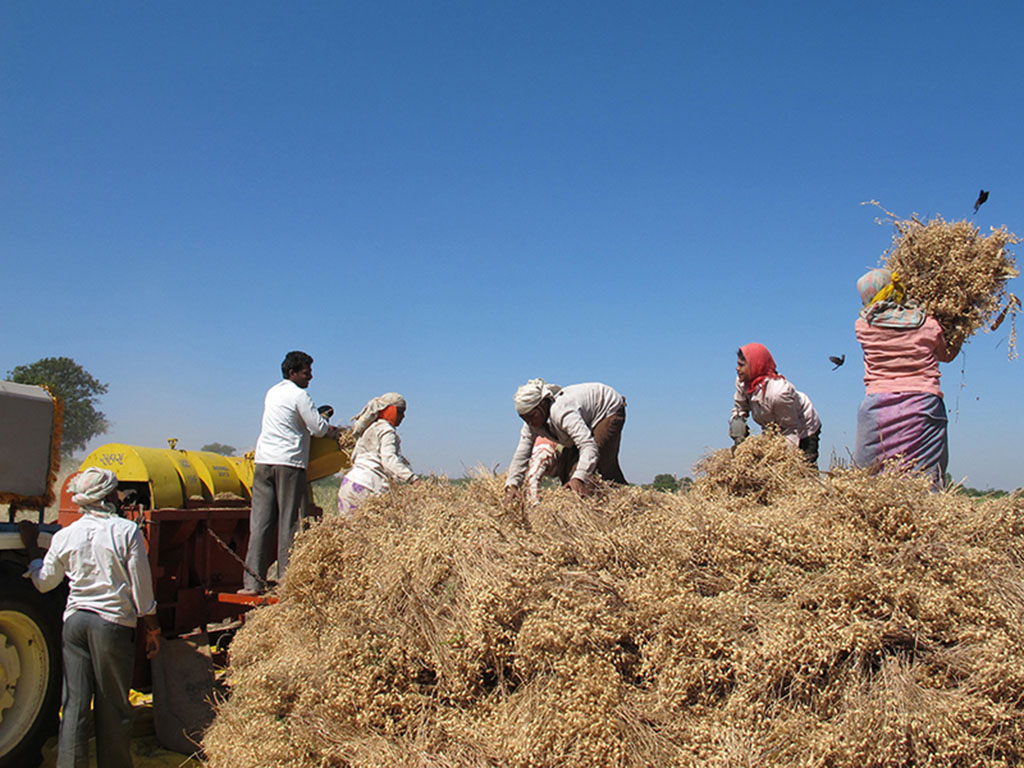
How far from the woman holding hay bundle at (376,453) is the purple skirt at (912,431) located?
3330mm

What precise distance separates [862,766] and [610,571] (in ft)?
4.15

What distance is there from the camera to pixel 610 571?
3.45 meters

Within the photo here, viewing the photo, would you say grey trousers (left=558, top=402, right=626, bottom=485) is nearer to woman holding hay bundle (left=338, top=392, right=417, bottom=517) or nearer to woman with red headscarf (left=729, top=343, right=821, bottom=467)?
woman with red headscarf (left=729, top=343, right=821, bottom=467)

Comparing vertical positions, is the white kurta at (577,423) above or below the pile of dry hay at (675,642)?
above

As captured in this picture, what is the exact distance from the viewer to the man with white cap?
5238mm

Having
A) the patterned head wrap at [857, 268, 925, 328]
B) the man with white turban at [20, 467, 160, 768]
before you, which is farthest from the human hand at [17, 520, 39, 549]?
the patterned head wrap at [857, 268, 925, 328]

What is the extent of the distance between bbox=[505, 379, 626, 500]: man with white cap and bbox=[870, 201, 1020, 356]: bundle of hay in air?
7.30 feet

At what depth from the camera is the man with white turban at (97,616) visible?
4246 millimetres

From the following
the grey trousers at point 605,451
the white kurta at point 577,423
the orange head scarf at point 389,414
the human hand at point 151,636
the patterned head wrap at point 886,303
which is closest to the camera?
the patterned head wrap at point 886,303

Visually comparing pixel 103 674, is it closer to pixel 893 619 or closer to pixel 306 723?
pixel 306 723

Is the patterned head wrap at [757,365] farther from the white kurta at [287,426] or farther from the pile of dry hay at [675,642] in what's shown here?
the white kurta at [287,426]

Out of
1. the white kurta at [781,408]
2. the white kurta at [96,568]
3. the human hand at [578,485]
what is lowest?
the white kurta at [96,568]

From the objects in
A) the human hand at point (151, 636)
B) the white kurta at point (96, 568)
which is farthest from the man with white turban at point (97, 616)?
the human hand at point (151, 636)

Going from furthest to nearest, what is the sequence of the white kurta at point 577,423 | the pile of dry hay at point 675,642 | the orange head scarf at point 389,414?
1. the orange head scarf at point 389,414
2. the white kurta at point 577,423
3. the pile of dry hay at point 675,642
